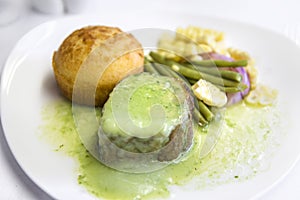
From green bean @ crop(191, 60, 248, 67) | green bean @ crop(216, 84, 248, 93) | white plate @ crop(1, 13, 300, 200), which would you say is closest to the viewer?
white plate @ crop(1, 13, 300, 200)

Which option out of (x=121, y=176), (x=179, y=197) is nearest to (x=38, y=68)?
(x=121, y=176)

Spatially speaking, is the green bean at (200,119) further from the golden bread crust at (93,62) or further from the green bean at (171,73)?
the golden bread crust at (93,62)

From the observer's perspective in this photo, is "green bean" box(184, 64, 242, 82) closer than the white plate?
No

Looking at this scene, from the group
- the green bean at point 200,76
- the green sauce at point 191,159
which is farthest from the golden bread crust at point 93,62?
the green bean at point 200,76

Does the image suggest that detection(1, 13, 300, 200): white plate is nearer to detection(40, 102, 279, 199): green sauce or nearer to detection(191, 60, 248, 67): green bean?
detection(40, 102, 279, 199): green sauce

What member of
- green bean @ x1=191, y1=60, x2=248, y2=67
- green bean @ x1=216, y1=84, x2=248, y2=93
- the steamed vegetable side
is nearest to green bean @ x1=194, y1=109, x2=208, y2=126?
the steamed vegetable side

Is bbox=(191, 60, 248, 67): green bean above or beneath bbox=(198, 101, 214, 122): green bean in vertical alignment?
above
